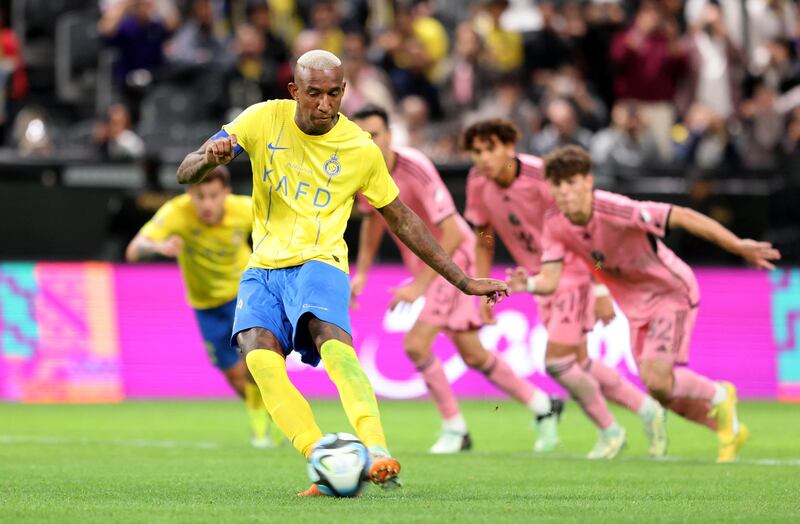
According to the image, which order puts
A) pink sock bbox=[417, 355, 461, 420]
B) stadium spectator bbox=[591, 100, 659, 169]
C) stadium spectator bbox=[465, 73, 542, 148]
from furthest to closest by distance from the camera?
stadium spectator bbox=[465, 73, 542, 148] < stadium spectator bbox=[591, 100, 659, 169] < pink sock bbox=[417, 355, 461, 420]

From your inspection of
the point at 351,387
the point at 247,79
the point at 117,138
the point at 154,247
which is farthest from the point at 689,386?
the point at 247,79

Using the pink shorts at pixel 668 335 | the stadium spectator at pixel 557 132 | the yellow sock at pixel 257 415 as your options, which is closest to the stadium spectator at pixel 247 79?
the stadium spectator at pixel 557 132

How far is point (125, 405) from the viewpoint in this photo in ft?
56.2

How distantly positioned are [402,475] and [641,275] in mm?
2602

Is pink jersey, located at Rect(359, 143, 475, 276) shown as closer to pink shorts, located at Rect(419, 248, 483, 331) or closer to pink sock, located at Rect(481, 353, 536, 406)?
pink shorts, located at Rect(419, 248, 483, 331)

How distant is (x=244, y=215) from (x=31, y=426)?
3.08m

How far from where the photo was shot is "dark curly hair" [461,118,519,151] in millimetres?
11953

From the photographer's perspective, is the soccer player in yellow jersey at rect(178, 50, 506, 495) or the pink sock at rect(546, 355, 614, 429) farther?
the pink sock at rect(546, 355, 614, 429)

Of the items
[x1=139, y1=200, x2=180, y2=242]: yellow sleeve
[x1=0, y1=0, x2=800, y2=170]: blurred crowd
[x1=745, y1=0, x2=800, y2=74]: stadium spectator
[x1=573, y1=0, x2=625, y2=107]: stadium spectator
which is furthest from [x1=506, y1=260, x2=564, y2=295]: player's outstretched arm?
[x1=745, y1=0, x2=800, y2=74]: stadium spectator

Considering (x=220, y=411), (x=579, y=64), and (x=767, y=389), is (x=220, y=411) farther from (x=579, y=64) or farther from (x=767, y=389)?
(x=579, y=64)

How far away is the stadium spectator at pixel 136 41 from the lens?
21375mm

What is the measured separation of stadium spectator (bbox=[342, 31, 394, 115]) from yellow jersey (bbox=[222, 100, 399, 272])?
39.4 ft

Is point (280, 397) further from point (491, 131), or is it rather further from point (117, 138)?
point (117, 138)

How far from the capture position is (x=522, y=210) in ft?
40.7
